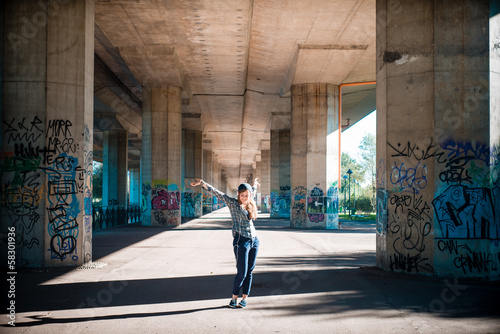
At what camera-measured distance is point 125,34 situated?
20141 mm

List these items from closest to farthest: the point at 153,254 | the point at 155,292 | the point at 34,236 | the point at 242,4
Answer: the point at 155,292
the point at 34,236
the point at 153,254
the point at 242,4

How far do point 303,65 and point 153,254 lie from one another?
1409cm

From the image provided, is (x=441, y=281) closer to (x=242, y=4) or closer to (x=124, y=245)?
(x=124, y=245)

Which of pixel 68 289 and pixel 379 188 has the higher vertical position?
pixel 379 188

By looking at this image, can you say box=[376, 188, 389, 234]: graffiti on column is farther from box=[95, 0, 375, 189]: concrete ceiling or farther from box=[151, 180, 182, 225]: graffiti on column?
box=[151, 180, 182, 225]: graffiti on column

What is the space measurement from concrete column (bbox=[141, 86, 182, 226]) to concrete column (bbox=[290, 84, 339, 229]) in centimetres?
733

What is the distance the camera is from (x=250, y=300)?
6969mm

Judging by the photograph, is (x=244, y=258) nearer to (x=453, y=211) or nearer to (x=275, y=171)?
(x=453, y=211)

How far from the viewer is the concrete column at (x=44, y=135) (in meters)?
9.84

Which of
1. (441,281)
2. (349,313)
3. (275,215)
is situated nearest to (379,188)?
(441,281)

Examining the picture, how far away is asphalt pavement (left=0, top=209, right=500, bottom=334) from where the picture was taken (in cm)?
554

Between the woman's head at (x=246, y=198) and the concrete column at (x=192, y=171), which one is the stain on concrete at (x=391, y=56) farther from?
the concrete column at (x=192, y=171)

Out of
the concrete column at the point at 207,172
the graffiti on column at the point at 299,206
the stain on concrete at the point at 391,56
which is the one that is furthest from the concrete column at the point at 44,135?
the concrete column at the point at 207,172

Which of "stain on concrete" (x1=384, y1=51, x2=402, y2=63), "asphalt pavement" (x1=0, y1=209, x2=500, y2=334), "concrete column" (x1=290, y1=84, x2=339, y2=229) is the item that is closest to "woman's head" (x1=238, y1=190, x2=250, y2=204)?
"asphalt pavement" (x1=0, y1=209, x2=500, y2=334)
